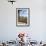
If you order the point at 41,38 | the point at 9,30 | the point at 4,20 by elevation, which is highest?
the point at 4,20

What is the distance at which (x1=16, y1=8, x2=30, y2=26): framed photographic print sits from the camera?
5.21 meters

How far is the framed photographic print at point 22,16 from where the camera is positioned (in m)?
5.21

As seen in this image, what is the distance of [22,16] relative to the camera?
5246 mm

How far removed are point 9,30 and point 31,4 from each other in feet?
4.35

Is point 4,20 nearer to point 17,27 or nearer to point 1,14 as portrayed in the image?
point 1,14

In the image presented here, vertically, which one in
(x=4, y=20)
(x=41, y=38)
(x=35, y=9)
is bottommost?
(x=41, y=38)

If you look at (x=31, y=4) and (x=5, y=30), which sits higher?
(x=31, y=4)

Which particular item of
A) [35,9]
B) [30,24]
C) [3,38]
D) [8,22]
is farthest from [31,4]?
[3,38]

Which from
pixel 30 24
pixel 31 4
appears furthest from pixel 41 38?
pixel 31 4

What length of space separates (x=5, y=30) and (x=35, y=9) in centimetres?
143

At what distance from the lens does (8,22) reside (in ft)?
17.1

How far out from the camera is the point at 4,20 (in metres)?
5.21

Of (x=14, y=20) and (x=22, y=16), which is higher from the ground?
(x=22, y=16)

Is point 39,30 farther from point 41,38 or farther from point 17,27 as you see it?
point 17,27
